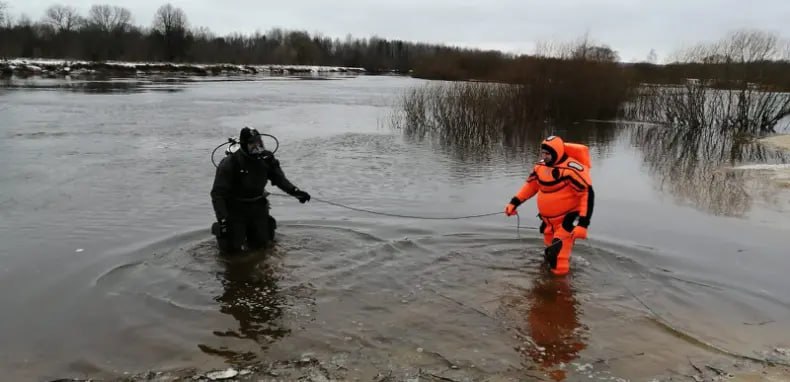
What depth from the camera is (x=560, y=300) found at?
6188mm

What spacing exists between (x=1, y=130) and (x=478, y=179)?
1432 centimetres

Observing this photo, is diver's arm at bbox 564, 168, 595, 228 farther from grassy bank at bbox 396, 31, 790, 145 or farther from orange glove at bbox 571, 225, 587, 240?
grassy bank at bbox 396, 31, 790, 145

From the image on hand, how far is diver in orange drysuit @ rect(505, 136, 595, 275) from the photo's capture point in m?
6.35

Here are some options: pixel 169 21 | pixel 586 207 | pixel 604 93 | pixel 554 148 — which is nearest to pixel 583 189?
pixel 586 207

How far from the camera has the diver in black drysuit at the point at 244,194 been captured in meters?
6.86

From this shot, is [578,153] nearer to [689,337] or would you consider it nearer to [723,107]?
[689,337]

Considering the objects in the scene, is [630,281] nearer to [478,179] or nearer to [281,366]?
[281,366]

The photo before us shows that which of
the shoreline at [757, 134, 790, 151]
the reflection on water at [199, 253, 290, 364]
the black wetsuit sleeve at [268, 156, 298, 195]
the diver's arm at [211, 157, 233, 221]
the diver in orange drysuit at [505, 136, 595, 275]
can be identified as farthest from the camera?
the shoreline at [757, 134, 790, 151]

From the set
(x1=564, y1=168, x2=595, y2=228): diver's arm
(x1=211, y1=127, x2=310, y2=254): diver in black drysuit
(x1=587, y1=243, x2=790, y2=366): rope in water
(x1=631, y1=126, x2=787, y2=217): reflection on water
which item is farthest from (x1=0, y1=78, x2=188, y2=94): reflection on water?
(x1=587, y1=243, x2=790, y2=366): rope in water

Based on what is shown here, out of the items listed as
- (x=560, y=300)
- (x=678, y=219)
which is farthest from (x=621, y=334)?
(x=678, y=219)

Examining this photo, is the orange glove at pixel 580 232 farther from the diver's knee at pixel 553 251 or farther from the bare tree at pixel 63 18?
the bare tree at pixel 63 18

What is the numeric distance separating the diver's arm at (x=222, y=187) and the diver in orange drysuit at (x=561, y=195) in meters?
3.20

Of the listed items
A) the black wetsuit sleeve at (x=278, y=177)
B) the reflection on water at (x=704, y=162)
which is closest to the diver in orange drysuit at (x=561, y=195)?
the black wetsuit sleeve at (x=278, y=177)

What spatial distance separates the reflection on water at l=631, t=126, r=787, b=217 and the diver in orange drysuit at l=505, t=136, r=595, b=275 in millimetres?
5015
